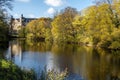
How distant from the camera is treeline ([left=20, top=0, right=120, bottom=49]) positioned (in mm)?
56406

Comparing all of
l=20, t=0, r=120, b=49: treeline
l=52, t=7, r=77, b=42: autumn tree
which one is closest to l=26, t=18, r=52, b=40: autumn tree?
l=20, t=0, r=120, b=49: treeline

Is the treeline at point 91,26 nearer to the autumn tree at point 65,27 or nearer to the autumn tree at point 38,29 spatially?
the autumn tree at point 65,27

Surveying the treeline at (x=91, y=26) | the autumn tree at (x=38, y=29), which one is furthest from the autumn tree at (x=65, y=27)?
the autumn tree at (x=38, y=29)

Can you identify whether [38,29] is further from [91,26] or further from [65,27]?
[91,26]

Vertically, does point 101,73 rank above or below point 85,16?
below

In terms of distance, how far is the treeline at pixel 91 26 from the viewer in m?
56.4

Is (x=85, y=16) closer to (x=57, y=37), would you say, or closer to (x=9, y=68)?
(x=57, y=37)

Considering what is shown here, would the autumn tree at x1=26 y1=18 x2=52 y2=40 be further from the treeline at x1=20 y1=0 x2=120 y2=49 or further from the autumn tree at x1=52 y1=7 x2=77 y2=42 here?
the autumn tree at x1=52 y1=7 x2=77 y2=42

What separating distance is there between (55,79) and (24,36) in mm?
99657

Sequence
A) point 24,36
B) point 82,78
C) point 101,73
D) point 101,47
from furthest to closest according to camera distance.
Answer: point 24,36
point 101,47
point 101,73
point 82,78

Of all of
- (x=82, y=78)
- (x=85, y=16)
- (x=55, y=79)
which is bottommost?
(x=82, y=78)

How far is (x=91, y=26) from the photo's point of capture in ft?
198

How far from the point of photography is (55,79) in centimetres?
1406

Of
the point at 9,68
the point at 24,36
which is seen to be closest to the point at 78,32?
the point at 24,36
